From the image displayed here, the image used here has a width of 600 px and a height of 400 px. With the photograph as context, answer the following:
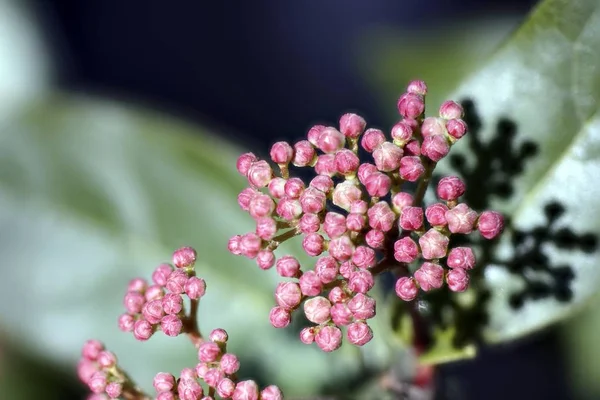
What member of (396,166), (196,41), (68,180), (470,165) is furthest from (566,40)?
(196,41)

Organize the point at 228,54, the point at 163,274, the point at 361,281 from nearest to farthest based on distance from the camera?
the point at 361,281, the point at 163,274, the point at 228,54

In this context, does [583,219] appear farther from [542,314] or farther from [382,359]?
[382,359]

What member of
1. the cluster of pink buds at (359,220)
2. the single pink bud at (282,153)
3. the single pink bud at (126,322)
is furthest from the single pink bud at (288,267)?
the single pink bud at (126,322)

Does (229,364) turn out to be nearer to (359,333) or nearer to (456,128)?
(359,333)

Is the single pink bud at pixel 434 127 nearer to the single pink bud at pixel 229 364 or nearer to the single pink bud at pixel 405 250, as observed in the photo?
the single pink bud at pixel 405 250

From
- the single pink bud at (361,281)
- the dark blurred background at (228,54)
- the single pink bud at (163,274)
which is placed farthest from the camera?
the dark blurred background at (228,54)

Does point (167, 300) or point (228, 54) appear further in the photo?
point (228, 54)

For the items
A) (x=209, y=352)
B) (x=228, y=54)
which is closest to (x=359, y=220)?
(x=209, y=352)
